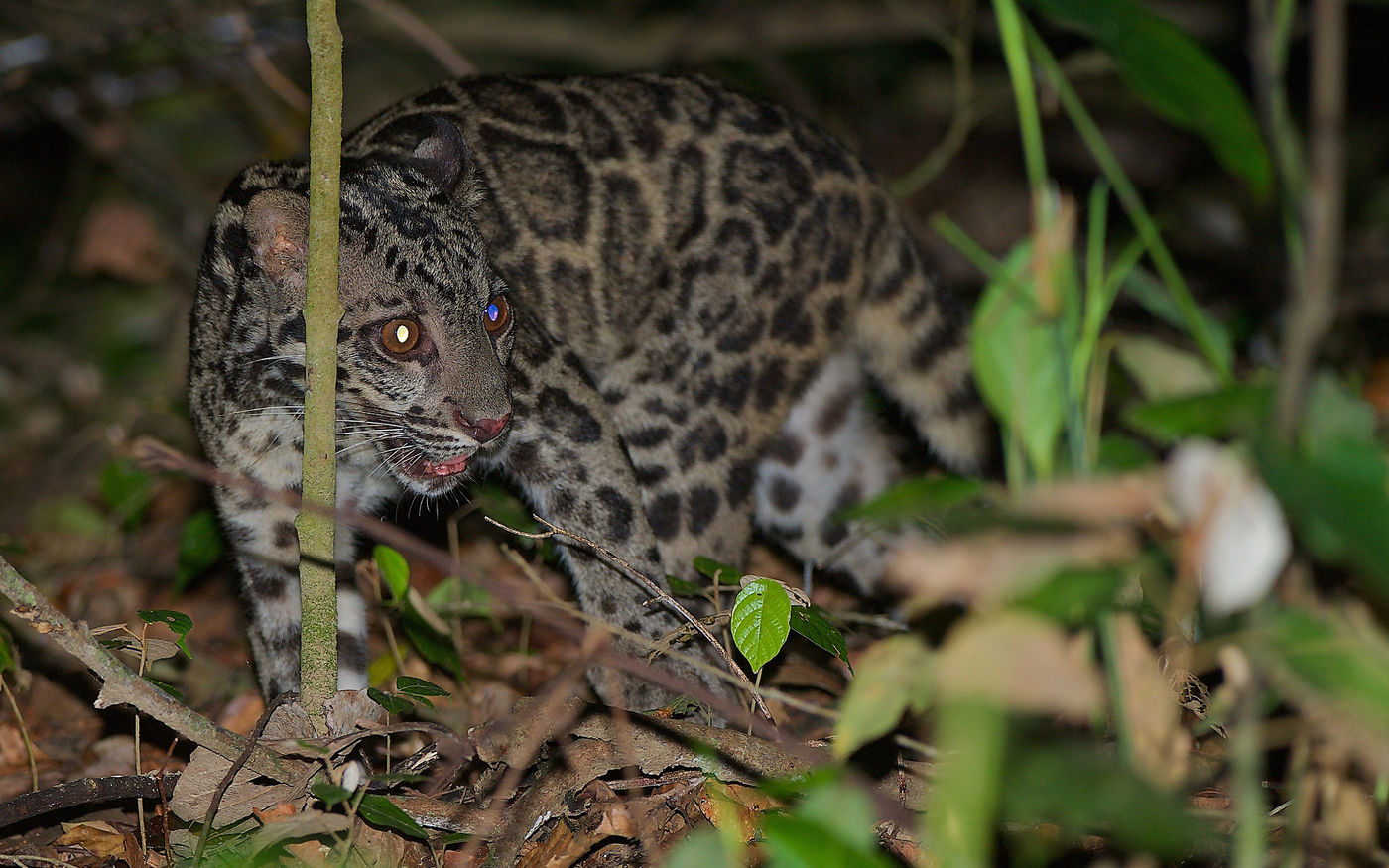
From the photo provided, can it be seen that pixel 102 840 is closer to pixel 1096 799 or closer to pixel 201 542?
pixel 201 542

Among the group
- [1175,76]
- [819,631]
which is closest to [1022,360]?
[1175,76]

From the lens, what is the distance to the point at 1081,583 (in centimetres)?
165

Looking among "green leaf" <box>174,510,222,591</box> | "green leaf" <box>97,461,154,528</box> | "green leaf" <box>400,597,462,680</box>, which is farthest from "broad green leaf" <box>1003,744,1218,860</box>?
"green leaf" <box>97,461,154,528</box>

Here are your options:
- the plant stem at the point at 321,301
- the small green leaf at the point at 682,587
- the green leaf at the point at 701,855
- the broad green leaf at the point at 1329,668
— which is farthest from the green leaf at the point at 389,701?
the broad green leaf at the point at 1329,668

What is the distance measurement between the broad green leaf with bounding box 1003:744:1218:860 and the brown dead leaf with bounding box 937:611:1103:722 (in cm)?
8

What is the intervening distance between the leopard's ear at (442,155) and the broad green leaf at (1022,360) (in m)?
2.31

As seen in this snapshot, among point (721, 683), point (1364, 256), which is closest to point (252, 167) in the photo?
point (721, 683)

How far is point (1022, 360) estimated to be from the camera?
2.12 metres

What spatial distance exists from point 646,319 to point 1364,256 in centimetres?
444

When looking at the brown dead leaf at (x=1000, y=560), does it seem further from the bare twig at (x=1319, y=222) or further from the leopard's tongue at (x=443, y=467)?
the leopard's tongue at (x=443, y=467)

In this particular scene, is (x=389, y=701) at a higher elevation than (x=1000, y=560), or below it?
below

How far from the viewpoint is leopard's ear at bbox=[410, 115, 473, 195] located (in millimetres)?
3965

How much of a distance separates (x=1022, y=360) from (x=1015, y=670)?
698 mm

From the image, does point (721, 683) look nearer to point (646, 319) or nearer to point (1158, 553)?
point (646, 319)
